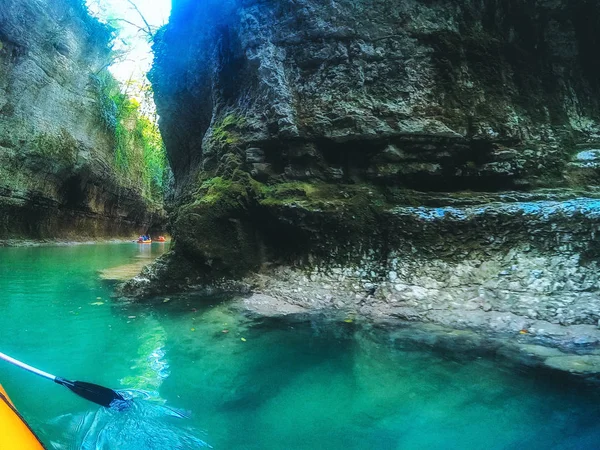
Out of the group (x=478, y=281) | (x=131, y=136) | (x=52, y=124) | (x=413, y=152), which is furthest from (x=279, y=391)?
(x=131, y=136)

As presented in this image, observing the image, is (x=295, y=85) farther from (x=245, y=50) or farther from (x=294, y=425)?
(x=294, y=425)

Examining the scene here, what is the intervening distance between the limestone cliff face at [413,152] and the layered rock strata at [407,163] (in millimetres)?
19

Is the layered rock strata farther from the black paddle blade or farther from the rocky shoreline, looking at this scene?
the black paddle blade

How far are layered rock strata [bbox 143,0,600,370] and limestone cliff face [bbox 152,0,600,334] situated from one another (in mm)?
19

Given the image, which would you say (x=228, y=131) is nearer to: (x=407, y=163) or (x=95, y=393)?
(x=407, y=163)

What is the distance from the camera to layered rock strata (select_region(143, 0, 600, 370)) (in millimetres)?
4582

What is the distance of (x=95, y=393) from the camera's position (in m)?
2.34

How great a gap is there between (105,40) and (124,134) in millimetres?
5354

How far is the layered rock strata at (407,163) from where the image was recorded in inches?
180

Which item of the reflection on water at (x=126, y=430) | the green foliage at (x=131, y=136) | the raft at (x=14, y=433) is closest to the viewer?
the raft at (x=14, y=433)

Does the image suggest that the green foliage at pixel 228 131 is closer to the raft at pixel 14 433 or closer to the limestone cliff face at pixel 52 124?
the raft at pixel 14 433

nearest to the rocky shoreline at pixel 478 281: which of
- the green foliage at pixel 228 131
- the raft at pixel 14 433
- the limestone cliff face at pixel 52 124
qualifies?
the green foliage at pixel 228 131

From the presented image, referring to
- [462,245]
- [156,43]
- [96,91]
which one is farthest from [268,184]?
[96,91]

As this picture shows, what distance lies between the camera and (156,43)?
9922 millimetres
